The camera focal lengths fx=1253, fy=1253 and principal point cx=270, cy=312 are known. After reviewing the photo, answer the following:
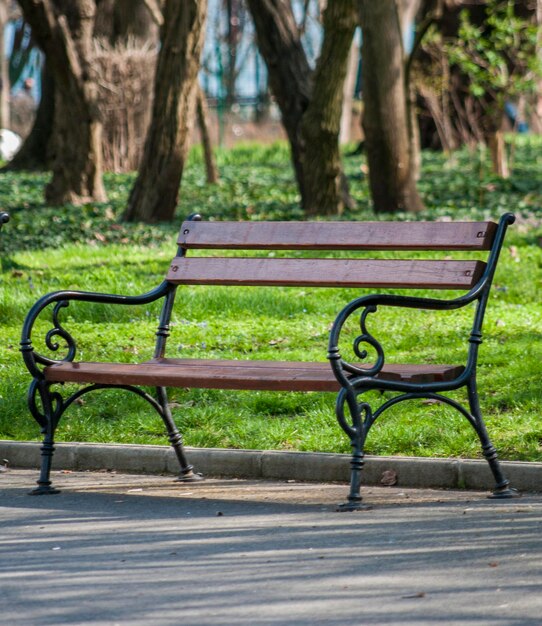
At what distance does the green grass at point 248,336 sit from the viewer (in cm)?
630

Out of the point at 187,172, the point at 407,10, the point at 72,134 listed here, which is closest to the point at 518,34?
the point at 407,10

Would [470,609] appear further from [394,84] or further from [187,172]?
[187,172]

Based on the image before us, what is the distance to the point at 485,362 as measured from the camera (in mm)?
7426

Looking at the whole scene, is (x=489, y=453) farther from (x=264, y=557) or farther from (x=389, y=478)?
(x=264, y=557)

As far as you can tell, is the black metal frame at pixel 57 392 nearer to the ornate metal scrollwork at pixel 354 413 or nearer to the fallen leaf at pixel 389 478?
the fallen leaf at pixel 389 478

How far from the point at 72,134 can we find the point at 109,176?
4783 millimetres

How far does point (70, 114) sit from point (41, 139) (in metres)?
7.39

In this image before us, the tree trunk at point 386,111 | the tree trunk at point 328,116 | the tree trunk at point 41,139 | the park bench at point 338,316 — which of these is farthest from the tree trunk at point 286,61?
the park bench at point 338,316

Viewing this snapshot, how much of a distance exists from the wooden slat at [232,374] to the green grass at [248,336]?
2.03 ft

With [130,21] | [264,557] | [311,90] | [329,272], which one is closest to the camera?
[264,557]

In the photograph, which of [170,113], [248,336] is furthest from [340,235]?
[170,113]

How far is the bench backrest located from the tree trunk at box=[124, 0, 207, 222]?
8956 millimetres

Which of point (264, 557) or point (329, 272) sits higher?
point (329, 272)

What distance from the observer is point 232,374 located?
538 cm
